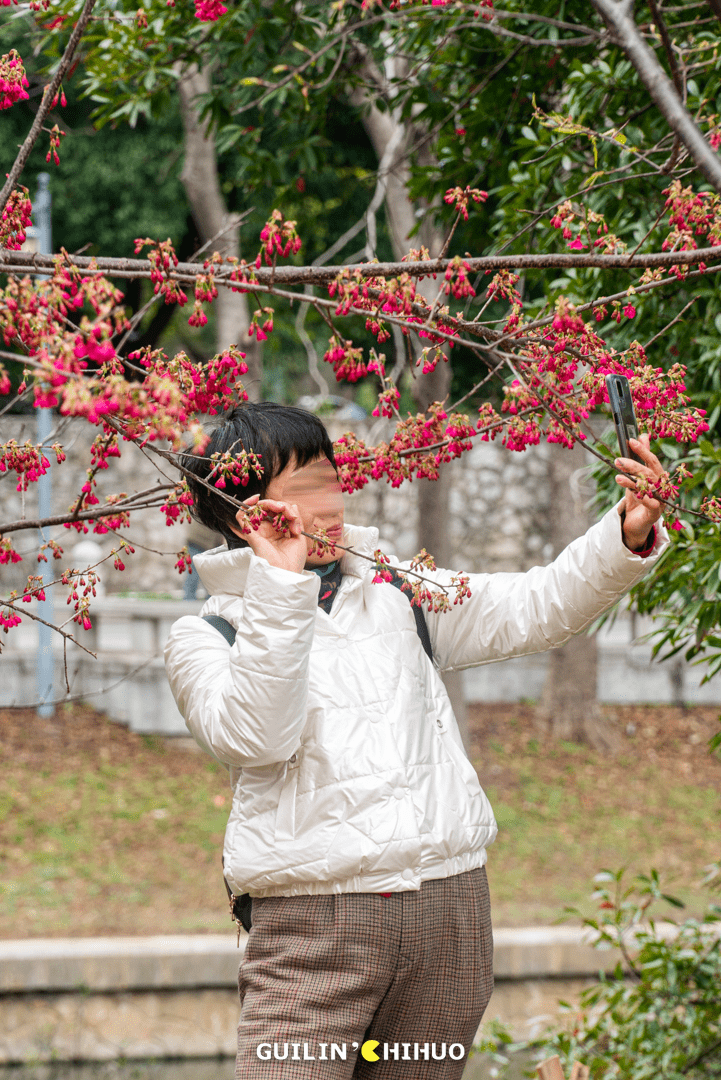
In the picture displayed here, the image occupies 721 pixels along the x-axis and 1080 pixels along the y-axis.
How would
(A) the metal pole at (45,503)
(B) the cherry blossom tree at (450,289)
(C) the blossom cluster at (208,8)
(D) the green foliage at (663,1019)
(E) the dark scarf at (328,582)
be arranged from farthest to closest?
(A) the metal pole at (45,503) → (D) the green foliage at (663,1019) → (C) the blossom cluster at (208,8) → (E) the dark scarf at (328,582) → (B) the cherry blossom tree at (450,289)

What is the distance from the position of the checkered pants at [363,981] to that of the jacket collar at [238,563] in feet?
1.71

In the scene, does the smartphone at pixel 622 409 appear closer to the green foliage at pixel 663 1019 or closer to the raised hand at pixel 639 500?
the raised hand at pixel 639 500

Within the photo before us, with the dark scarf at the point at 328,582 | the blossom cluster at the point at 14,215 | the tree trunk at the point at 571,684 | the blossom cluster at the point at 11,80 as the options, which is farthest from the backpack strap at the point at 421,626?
the tree trunk at the point at 571,684

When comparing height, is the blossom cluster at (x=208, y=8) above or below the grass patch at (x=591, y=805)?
above

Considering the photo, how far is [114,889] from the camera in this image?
16.8 feet

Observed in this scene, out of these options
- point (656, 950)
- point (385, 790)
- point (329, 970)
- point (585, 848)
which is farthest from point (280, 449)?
point (585, 848)

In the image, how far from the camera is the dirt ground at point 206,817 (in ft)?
16.4

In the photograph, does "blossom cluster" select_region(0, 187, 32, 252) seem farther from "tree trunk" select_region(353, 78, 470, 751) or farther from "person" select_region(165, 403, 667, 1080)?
"tree trunk" select_region(353, 78, 470, 751)

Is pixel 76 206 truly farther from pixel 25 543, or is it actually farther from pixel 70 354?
pixel 70 354

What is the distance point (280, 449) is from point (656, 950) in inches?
85.9

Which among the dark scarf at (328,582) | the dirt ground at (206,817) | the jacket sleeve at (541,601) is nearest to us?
the jacket sleeve at (541,601)

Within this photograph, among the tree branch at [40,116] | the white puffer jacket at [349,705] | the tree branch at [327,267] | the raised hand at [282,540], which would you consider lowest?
the white puffer jacket at [349,705]

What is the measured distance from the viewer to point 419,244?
5180mm

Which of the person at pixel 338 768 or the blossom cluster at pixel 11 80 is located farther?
the blossom cluster at pixel 11 80
